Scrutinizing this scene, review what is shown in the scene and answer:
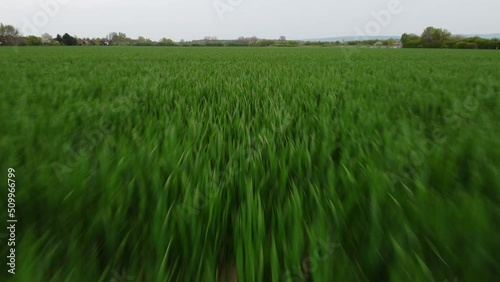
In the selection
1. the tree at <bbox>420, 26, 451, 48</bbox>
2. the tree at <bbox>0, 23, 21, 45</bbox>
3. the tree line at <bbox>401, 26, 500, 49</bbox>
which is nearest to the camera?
the tree at <bbox>0, 23, 21, 45</bbox>

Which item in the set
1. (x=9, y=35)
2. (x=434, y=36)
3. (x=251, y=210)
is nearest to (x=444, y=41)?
(x=434, y=36)

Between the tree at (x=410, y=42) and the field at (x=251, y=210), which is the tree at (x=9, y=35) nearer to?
the field at (x=251, y=210)

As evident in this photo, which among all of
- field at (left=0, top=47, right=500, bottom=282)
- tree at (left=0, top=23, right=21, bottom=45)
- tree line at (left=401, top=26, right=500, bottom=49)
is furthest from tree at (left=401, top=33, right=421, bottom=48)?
tree at (left=0, top=23, right=21, bottom=45)

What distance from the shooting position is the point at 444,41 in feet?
134

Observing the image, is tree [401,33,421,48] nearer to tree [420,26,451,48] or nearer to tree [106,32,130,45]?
tree [420,26,451,48]

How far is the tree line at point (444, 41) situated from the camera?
3588 centimetres

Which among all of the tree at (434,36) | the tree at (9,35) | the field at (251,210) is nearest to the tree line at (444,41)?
the tree at (434,36)

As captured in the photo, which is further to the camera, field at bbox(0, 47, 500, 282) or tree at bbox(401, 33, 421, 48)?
tree at bbox(401, 33, 421, 48)

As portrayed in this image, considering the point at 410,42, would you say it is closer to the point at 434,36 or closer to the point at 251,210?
the point at 434,36

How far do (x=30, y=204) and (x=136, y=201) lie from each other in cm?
24

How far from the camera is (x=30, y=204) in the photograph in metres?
0.59

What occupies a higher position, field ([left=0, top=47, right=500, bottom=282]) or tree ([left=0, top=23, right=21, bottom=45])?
tree ([left=0, top=23, right=21, bottom=45])

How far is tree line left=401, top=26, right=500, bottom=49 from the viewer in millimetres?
35875

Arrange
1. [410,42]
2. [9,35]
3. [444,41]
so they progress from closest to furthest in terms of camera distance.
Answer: [9,35], [444,41], [410,42]
